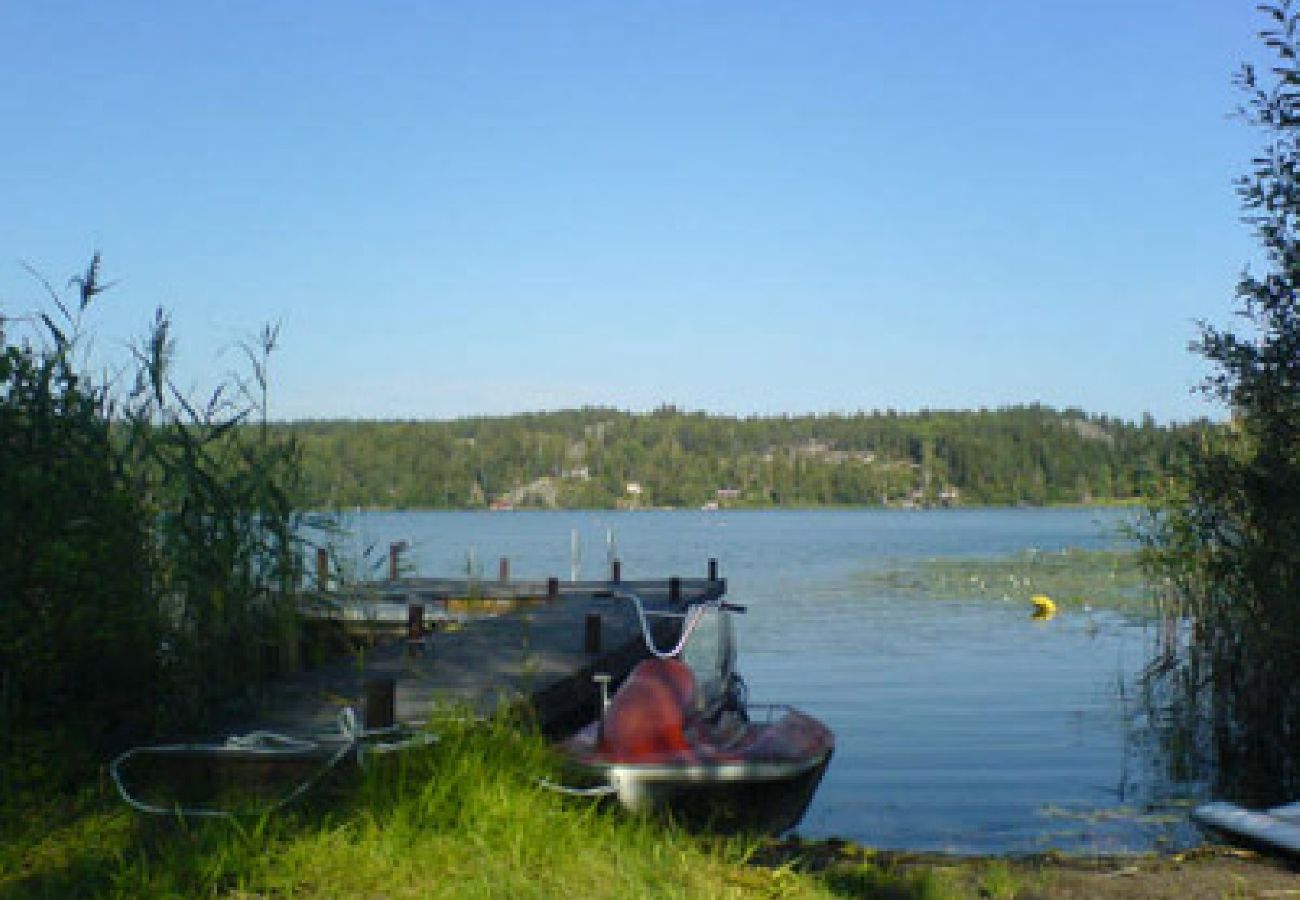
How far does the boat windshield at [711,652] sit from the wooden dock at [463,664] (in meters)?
1.07

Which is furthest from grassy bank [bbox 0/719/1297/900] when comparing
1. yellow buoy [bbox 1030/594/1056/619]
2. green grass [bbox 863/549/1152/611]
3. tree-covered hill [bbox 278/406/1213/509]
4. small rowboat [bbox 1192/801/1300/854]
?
tree-covered hill [bbox 278/406/1213/509]

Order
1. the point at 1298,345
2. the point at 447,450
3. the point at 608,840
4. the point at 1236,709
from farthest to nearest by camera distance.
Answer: the point at 447,450
the point at 1236,709
the point at 1298,345
the point at 608,840

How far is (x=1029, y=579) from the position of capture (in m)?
45.0

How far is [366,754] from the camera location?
7.94m

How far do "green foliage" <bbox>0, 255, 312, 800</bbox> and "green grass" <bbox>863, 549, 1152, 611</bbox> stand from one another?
2573cm

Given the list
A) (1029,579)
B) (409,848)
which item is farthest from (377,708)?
(1029,579)

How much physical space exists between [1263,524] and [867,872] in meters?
7.11

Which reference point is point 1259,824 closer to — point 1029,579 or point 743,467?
point 1029,579

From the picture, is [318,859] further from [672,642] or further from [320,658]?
[672,642]

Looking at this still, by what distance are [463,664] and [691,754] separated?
13.3ft

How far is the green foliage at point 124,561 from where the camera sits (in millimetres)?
8219

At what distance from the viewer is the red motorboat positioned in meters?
9.52

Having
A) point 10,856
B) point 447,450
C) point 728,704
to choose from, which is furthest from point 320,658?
point 447,450

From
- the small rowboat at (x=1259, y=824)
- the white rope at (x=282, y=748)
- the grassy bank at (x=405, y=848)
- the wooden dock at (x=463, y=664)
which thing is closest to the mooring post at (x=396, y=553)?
the wooden dock at (x=463, y=664)
